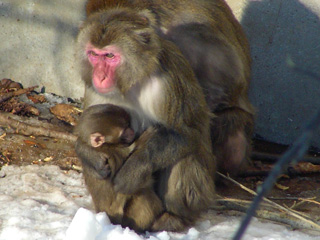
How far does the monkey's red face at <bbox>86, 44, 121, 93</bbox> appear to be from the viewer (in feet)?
10.0

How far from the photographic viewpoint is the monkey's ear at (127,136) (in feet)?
10.3

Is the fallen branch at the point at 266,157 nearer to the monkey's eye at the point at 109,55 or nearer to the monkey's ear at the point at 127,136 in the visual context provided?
the monkey's ear at the point at 127,136

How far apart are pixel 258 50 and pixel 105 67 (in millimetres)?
2215

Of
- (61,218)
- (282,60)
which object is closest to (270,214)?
(61,218)

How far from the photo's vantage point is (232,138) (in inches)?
164

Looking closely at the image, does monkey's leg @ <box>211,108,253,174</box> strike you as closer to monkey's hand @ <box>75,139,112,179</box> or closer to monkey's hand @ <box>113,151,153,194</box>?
monkey's hand @ <box>113,151,153,194</box>

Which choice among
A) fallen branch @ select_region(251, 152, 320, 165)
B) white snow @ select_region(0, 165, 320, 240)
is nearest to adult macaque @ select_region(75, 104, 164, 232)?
white snow @ select_region(0, 165, 320, 240)

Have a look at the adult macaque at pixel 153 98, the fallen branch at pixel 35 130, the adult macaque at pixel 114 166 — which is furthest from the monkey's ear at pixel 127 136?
the fallen branch at pixel 35 130

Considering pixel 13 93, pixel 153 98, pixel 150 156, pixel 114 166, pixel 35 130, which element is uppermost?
pixel 153 98

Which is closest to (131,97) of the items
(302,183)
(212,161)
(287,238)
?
(212,161)

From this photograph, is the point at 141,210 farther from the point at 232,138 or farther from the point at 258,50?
the point at 258,50

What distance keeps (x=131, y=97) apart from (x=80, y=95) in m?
2.25

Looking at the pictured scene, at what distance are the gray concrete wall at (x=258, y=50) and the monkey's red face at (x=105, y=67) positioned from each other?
2111mm

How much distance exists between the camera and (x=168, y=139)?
314 cm
